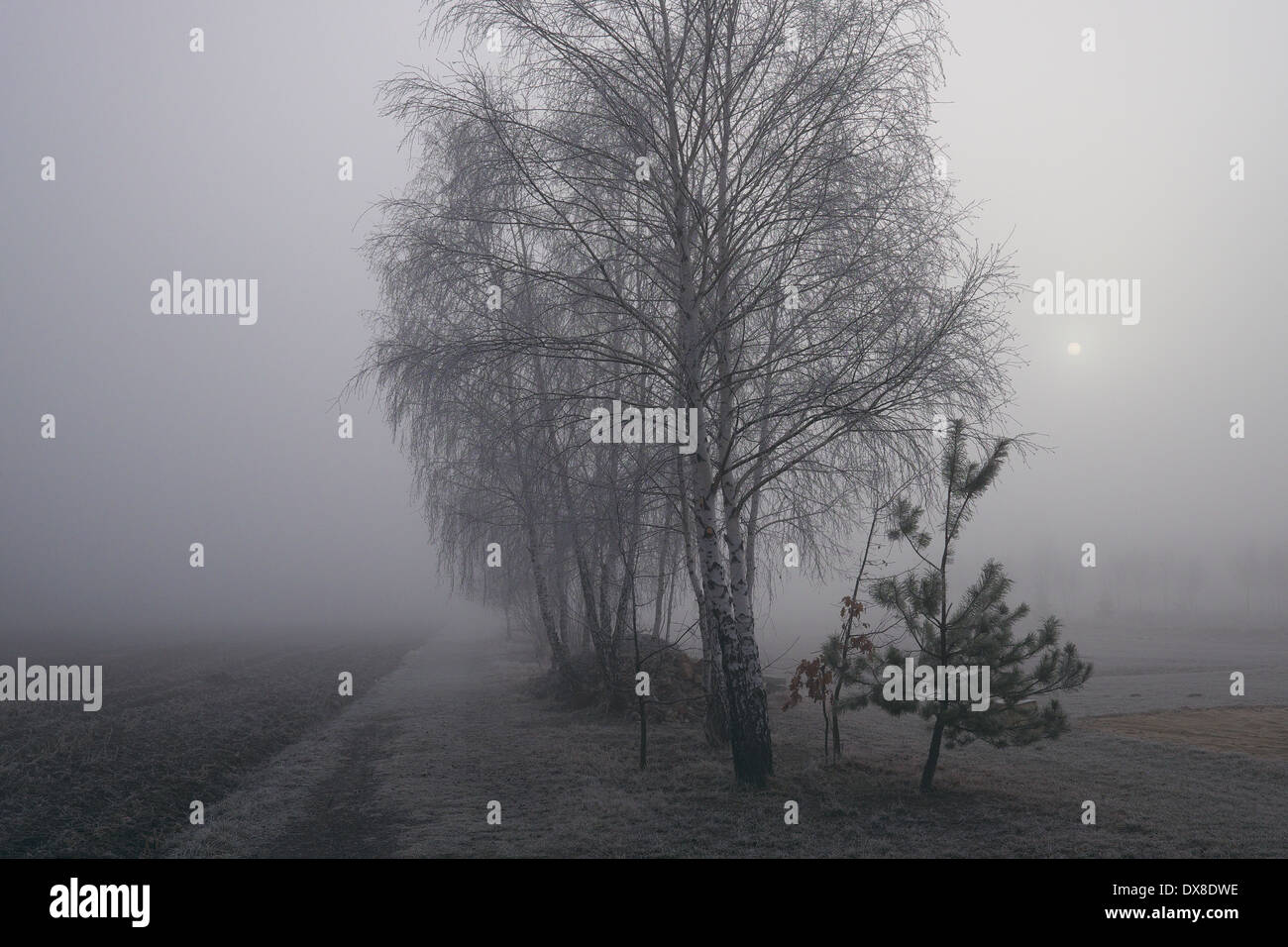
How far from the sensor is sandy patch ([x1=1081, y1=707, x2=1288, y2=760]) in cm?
1223

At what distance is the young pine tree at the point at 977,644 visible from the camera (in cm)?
892

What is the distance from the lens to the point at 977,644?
29.4ft

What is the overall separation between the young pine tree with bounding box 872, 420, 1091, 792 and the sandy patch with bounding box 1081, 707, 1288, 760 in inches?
194

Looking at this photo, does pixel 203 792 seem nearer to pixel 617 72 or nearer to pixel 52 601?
pixel 617 72

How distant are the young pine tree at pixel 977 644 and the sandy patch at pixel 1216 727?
194 inches

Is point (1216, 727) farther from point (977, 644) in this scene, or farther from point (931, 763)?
point (977, 644)

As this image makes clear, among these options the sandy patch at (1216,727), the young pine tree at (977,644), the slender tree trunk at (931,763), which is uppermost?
the young pine tree at (977,644)

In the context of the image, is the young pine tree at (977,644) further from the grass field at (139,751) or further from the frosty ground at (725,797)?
the grass field at (139,751)

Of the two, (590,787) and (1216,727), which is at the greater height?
(590,787)

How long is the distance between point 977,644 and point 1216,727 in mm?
8795

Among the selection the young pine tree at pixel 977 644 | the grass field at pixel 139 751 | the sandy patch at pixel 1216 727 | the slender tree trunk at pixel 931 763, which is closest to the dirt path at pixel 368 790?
the grass field at pixel 139 751

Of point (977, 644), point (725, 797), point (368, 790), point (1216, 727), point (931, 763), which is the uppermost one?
point (977, 644)

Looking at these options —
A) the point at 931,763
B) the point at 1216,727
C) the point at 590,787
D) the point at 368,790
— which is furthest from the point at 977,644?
the point at 1216,727
